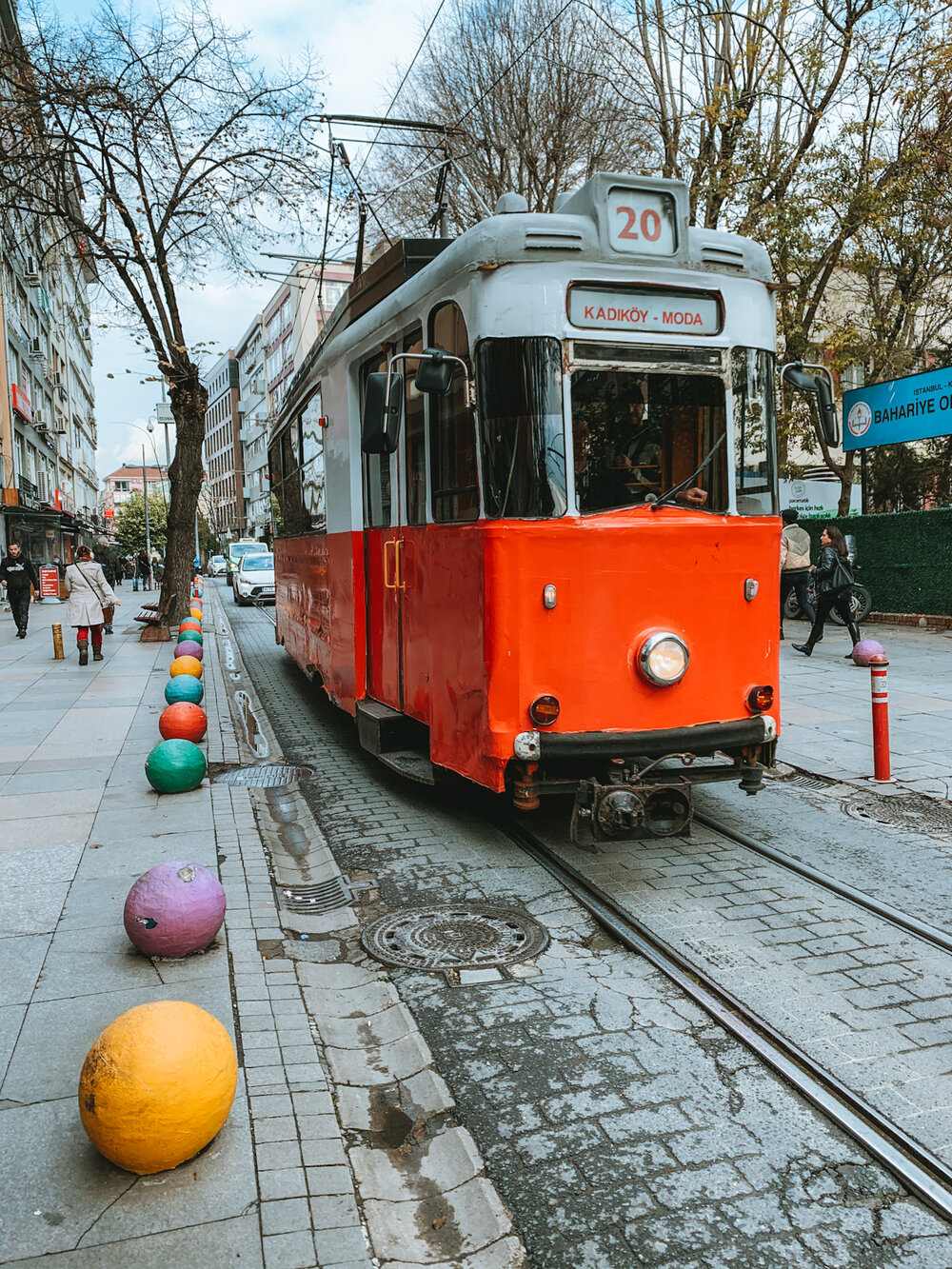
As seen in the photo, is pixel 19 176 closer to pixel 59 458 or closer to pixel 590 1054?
pixel 590 1054

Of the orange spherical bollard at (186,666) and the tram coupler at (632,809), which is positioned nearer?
the tram coupler at (632,809)

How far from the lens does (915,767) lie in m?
8.29

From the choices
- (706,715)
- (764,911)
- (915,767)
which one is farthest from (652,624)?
(915,767)

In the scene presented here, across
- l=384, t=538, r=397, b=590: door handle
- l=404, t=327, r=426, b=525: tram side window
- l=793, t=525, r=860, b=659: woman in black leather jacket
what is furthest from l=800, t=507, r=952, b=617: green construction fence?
l=404, t=327, r=426, b=525: tram side window

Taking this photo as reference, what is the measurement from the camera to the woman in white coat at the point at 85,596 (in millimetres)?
15406

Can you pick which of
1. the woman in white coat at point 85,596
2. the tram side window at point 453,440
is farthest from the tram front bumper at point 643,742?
the woman in white coat at point 85,596

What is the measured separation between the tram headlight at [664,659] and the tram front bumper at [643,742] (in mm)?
307

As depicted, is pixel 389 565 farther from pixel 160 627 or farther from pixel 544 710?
pixel 160 627

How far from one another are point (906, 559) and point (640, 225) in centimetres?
1470

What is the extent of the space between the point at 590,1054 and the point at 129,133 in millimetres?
17650

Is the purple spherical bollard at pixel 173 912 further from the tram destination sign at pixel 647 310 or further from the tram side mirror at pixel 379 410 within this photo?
the tram destination sign at pixel 647 310

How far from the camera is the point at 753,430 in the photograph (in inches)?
238

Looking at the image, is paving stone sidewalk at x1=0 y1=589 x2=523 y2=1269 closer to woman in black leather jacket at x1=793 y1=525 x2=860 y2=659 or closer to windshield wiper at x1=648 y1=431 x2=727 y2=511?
windshield wiper at x1=648 y1=431 x2=727 y2=511

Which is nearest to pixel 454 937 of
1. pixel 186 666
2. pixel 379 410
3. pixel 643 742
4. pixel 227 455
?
pixel 643 742
